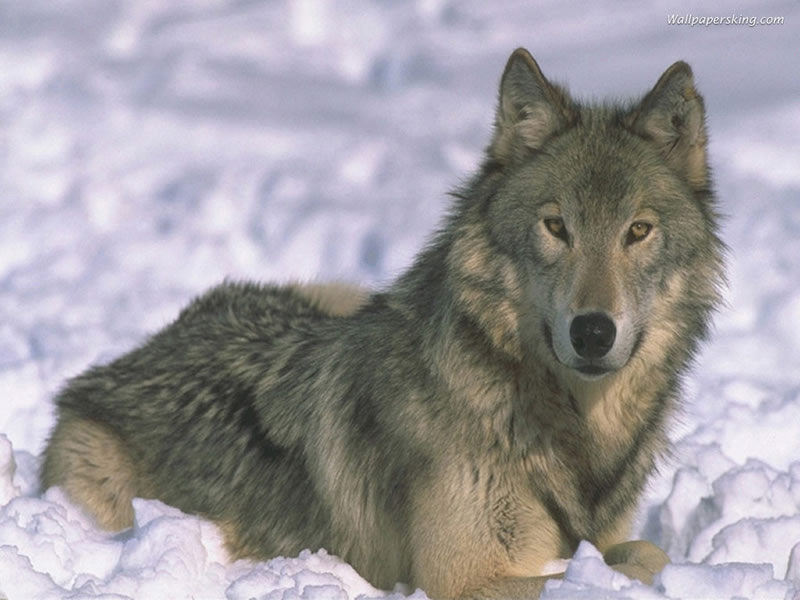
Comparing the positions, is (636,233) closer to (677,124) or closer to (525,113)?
(677,124)

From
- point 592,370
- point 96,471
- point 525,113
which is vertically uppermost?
point 525,113

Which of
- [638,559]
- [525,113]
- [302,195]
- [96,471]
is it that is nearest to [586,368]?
[638,559]

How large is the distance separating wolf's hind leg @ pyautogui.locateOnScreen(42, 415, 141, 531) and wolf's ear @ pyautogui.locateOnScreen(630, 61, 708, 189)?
2.53 metres

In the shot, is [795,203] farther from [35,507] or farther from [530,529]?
[35,507]

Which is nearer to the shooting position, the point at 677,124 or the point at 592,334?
the point at 592,334

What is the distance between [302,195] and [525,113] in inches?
215

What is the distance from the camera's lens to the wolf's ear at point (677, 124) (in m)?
4.10

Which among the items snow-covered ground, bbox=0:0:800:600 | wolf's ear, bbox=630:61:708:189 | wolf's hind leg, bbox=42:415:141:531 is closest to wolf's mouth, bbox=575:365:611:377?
snow-covered ground, bbox=0:0:800:600

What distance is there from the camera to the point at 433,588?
3967 mm

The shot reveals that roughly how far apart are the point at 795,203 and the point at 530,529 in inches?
205

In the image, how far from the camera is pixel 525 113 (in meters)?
4.22

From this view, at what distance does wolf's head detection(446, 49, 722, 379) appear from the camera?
150 inches

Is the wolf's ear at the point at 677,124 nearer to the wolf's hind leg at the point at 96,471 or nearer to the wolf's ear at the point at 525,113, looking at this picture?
the wolf's ear at the point at 525,113

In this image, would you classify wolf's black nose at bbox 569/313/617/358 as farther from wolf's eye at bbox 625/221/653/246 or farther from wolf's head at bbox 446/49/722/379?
wolf's eye at bbox 625/221/653/246
